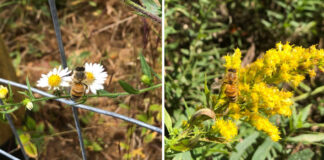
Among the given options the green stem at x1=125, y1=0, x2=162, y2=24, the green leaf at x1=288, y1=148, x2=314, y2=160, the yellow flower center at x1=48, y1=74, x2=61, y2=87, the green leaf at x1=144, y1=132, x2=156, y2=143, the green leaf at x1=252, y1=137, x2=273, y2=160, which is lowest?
the green leaf at x1=144, y1=132, x2=156, y2=143

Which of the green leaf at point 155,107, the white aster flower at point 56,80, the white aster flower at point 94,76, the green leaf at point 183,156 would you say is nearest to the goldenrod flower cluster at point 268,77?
the green leaf at point 183,156

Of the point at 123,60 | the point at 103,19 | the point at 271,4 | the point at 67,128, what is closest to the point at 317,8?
the point at 271,4

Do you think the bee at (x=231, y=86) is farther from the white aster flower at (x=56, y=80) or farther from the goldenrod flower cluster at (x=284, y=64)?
the white aster flower at (x=56, y=80)

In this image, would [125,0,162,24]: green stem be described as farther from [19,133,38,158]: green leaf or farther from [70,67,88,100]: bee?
[19,133,38,158]: green leaf

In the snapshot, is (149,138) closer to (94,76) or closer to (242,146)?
(242,146)

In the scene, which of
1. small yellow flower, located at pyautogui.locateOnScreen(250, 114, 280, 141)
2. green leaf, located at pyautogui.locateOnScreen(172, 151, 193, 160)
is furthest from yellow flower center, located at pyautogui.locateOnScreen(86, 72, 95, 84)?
small yellow flower, located at pyautogui.locateOnScreen(250, 114, 280, 141)

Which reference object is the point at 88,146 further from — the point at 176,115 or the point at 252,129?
the point at 252,129

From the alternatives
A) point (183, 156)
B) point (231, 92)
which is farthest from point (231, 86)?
point (183, 156)
